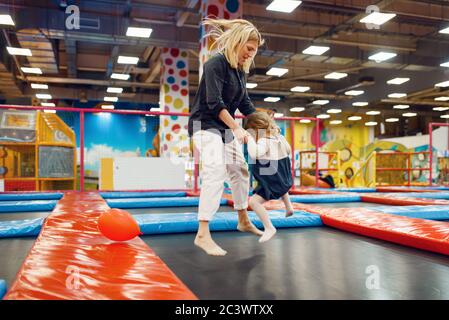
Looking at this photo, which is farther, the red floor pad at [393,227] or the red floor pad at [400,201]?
the red floor pad at [400,201]

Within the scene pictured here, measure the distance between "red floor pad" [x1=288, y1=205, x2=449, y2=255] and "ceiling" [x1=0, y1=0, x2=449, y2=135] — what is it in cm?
441

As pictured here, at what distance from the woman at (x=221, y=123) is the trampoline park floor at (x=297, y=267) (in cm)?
15

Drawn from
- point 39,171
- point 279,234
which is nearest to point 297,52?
point 39,171

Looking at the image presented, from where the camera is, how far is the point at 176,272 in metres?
1.29

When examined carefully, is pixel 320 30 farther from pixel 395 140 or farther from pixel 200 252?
pixel 395 140

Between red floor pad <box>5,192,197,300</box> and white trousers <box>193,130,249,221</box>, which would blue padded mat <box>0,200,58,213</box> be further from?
white trousers <box>193,130,249,221</box>

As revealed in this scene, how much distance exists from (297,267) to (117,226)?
70 cm

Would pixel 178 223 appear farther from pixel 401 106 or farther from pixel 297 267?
pixel 401 106

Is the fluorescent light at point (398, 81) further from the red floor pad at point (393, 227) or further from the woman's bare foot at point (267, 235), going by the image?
the woman's bare foot at point (267, 235)

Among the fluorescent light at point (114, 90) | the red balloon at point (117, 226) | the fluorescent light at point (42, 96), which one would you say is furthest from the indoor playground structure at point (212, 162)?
the fluorescent light at point (42, 96)

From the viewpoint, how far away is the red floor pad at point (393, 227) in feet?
5.39

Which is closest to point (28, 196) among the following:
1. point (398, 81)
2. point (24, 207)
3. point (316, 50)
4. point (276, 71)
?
point (24, 207)

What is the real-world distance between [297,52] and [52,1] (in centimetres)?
436

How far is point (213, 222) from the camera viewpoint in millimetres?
2148
